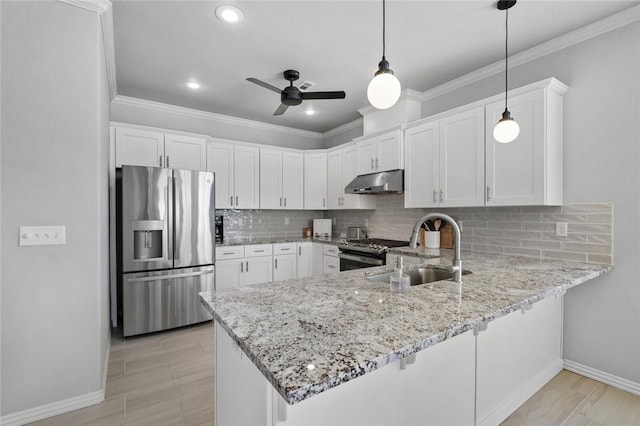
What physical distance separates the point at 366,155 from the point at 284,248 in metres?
1.70

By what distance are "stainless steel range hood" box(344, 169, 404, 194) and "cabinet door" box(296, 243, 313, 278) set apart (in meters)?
1.14

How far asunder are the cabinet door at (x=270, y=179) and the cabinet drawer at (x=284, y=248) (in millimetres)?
605

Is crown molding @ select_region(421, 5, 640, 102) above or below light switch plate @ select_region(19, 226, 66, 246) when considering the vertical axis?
above

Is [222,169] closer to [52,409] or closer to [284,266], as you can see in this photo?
[284,266]

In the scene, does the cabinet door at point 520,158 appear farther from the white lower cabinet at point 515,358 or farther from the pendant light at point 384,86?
the pendant light at point 384,86

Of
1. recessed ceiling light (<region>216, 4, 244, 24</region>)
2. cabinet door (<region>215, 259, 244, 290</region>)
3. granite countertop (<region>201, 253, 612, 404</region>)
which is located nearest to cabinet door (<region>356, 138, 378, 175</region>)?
cabinet door (<region>215, 259, 244, 290</region>)

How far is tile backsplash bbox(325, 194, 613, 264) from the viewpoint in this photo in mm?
2297

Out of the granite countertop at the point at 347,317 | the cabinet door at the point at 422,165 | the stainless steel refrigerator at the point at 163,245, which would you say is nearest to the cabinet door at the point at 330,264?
the cabinet door at the point at 422,165

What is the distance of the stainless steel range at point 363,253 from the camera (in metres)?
3.37

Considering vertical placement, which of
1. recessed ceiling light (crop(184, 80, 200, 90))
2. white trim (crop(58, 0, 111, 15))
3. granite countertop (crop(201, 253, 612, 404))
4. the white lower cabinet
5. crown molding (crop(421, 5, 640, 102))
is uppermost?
recessed ceiling light (crop(184, 80, 200, 90))

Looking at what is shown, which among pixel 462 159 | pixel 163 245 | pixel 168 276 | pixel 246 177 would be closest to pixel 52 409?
pixel 168 276

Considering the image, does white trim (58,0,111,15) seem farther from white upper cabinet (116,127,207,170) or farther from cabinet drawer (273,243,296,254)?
cabinet drawer (273,243,296,254)

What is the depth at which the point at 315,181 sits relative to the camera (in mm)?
4816

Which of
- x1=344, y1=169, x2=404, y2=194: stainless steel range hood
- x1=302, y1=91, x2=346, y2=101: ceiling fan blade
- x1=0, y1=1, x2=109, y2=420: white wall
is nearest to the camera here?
x1=0, y1=1, x2=109, y2=420: white wall
